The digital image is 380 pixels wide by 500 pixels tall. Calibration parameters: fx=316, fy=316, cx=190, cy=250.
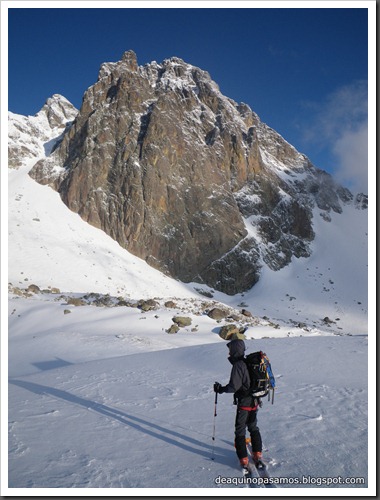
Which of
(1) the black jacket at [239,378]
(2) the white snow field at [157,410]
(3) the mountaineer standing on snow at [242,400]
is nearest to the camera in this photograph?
(2) the white snow field at [157,410]

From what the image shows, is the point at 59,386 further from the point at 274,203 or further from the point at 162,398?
the point at 274,203

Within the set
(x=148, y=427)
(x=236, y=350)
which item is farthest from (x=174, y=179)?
(x=236, y=350)

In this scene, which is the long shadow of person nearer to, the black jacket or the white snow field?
the white snow field

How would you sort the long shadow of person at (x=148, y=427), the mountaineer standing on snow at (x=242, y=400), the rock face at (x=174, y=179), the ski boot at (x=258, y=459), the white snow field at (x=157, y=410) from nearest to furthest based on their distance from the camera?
the white snow field at (x=157, y=410) < the ski boot at (x=258, y=459) < the mountaineer standing on snow at (x=242, y=400) < the long shadow of person at (x=148, y=427) < the rock face at (x=174, y=179)

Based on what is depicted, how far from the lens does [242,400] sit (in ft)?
16.8

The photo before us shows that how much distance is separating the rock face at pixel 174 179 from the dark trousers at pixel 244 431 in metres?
48.1

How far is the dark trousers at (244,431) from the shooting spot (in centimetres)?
486

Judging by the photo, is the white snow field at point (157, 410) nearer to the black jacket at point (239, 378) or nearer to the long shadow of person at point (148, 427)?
the long shadow of person at point (148, 427)

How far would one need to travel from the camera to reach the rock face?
Answer: 55.2 meters

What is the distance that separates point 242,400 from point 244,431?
1.47 ft

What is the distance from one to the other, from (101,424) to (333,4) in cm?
1084

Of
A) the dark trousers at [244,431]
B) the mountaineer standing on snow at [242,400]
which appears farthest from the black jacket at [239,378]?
the dark trousers at [244,431]

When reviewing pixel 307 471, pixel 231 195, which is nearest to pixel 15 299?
pixel 307 471

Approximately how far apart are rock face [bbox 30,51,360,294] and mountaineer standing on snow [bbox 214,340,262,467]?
158ft
